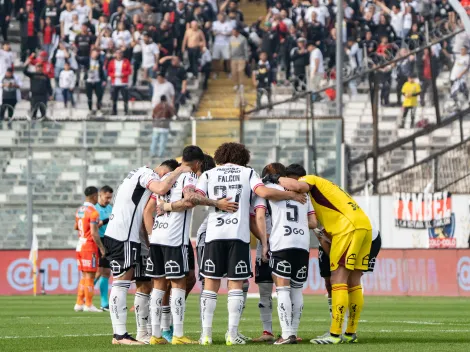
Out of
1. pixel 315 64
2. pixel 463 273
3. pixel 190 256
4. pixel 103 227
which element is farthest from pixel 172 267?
pixel 315 64

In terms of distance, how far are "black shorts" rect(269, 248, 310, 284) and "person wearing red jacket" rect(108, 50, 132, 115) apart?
24412 millimetres

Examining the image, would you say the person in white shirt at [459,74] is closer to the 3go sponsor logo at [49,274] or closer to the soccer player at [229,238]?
the 3go sponsor logo at [49,274]

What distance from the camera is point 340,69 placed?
34.3 metres

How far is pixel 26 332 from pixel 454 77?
720 inches

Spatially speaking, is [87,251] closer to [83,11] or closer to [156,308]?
[156,308]

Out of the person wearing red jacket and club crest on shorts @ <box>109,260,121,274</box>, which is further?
the person wearing red jacket

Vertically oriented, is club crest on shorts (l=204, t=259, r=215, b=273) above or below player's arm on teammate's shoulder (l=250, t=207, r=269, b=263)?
below

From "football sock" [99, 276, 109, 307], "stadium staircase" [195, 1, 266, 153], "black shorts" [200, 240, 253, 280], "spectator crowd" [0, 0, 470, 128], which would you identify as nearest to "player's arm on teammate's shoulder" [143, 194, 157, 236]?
"black shorts" [200, 240, 253, 280]

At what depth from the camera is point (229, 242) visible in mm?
14836

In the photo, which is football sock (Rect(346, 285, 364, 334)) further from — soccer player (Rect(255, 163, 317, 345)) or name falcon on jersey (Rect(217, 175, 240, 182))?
name falcon on jersey (Rect(217, 175, 240, 182))

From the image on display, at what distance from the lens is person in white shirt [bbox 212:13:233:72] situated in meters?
41.8

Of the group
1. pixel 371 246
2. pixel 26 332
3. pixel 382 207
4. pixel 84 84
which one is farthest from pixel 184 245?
pixel 84 84

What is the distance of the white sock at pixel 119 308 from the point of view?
50.4 ft

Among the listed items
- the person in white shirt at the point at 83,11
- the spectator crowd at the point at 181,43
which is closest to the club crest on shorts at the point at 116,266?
the spectator crowd at the point at 181,43
